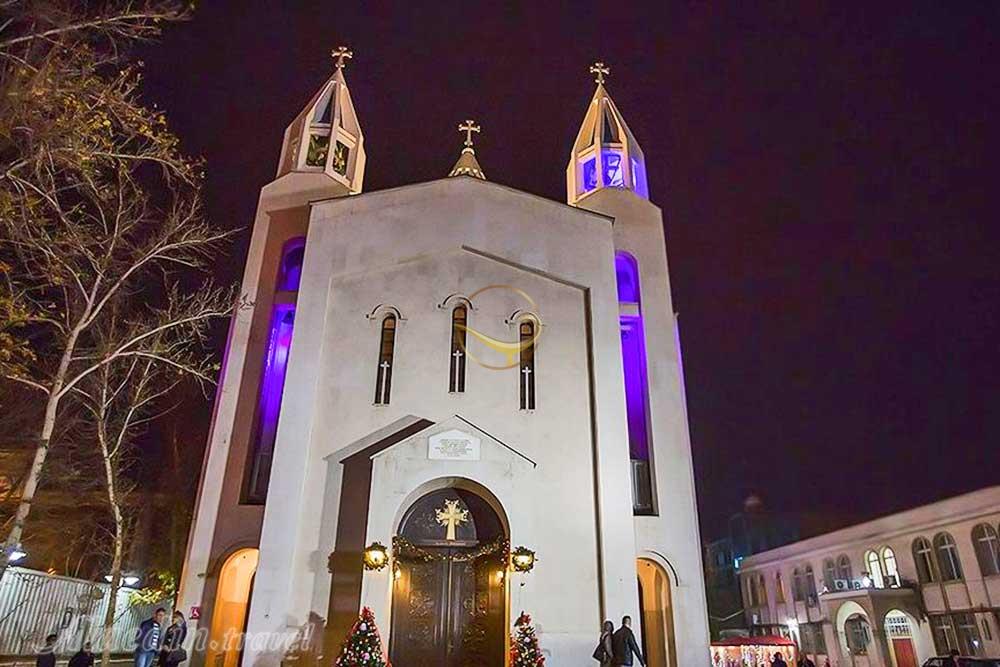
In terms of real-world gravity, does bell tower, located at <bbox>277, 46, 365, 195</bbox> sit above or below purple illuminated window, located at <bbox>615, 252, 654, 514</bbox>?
above

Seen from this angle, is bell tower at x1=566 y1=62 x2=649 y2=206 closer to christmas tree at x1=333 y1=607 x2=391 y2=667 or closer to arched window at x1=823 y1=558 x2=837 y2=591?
christmas tree at x1=333 y1=607 x2=391 y2=667

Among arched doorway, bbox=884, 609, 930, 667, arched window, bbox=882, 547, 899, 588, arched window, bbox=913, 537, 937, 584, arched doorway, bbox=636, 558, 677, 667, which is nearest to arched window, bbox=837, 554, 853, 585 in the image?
arched window, bbox=882, 547, 899, 588

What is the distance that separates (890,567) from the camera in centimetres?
2842

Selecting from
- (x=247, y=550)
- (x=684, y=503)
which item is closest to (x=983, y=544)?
(x=684, y=503)

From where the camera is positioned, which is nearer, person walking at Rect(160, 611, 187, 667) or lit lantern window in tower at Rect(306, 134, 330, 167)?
person walking at Rect(160, 611, 187, 667)

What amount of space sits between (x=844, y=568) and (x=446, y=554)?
26.6m

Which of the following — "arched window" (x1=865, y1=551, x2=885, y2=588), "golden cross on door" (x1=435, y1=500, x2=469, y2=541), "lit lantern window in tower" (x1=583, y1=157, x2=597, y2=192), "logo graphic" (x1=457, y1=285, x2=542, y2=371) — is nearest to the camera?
"golden cross on door" (x1=435, y1=500, x2=469, y2=541)

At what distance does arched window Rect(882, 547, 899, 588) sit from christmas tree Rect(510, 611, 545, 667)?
23.4 m

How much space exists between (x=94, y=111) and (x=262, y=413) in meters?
8.93

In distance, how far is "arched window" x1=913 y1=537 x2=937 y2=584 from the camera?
25875 mm

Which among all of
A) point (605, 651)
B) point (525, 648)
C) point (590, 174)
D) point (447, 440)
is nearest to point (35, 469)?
point (447, 440)

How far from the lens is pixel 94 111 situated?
820 centimetres

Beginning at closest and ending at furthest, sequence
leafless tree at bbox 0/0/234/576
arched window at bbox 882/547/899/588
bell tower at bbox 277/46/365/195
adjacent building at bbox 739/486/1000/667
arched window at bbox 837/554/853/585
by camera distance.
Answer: leafless tree at bbox 0/0/234/576
bell tower at bbox 277/46/365/195
adjacent building at bbox 739/486/1000/667
arched window at bbox 882/547/899/588
arched window at bbox 837/554/853/585

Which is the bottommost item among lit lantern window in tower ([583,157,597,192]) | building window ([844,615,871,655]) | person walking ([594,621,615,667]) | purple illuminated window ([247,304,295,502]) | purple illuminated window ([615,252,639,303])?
person walking ([594,621,615,667])
